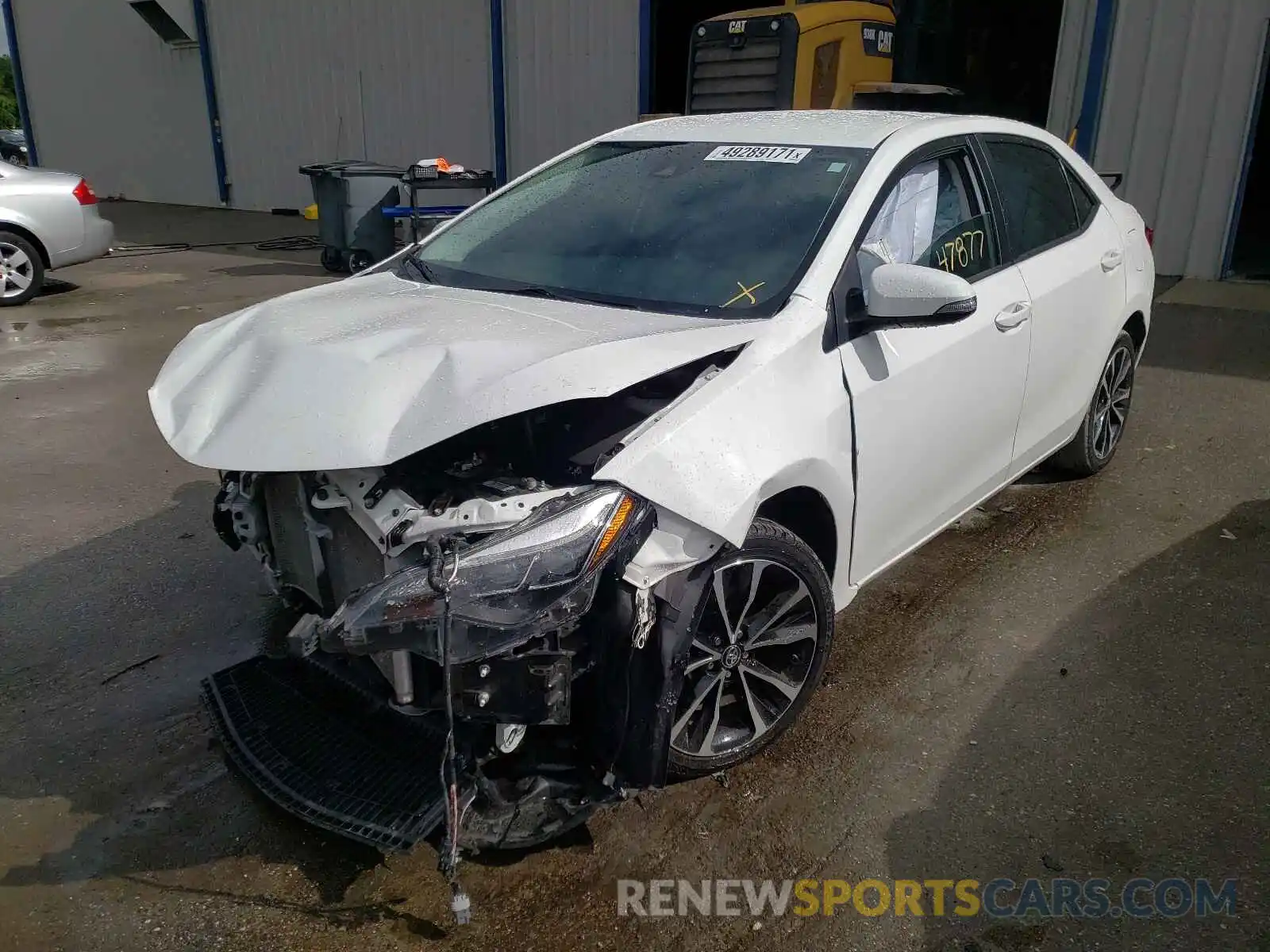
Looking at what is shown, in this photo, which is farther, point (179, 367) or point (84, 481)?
point (84, 481)

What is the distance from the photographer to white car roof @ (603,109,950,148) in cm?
349

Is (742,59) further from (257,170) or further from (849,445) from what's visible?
(257,170)

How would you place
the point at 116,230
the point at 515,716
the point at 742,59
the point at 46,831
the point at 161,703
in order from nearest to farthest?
the point at 515,716 → the point at 46,831 → the point at 161,703 → the point at 742,59 → the point at 116,230

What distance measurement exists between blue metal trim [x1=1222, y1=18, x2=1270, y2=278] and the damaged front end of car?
8667 millimetres

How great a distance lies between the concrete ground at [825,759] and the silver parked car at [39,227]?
5464 millimetres

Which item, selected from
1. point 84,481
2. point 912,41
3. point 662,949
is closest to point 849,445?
point 662,949

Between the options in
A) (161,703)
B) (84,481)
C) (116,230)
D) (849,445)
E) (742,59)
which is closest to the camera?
(849,445)

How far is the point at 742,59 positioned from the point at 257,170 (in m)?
11.5

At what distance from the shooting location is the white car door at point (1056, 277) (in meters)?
3.88

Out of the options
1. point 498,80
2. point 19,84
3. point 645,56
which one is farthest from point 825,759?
point 19,84

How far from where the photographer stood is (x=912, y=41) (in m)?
13.1

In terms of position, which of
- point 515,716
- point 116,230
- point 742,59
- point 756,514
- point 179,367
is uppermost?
point 742,59

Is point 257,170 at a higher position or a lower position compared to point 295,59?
lower

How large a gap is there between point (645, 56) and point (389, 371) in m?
10.5
